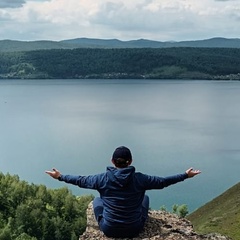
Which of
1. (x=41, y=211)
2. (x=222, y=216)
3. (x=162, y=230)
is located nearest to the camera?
(x=162, y=230)

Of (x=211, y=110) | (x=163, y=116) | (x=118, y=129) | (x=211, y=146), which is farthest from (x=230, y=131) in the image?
(x=211, y=110)

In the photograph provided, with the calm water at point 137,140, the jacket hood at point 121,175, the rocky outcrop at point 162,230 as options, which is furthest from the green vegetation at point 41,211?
the jacket hood at point 121,175

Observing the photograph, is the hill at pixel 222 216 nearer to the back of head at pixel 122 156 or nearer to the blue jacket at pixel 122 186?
the blue jacket at pixel 122 186

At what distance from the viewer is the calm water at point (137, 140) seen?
69938 mm

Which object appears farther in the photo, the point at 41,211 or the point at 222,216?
the point at 41,211

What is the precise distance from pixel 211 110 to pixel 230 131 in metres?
45.0

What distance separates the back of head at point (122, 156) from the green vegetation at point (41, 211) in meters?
33.0

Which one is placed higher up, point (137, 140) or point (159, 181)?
point (159, 181)

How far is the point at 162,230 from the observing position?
957 cm

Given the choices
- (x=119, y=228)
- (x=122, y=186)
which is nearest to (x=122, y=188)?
(x=122, y=186)

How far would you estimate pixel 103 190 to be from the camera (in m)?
8.98

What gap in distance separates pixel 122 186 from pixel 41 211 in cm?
3790

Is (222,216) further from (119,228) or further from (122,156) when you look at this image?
(122,156)

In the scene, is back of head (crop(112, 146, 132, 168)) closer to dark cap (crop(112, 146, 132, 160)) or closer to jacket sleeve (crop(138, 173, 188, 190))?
dark cap (crop(112, 146, 132, 160))
